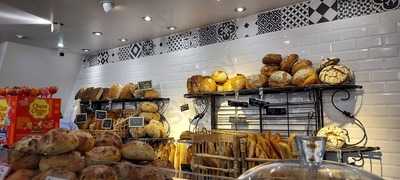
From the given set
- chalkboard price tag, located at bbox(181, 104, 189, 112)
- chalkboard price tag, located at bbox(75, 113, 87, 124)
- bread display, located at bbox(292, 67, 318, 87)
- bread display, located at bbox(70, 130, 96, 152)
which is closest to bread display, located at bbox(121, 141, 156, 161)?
bread display, located at bbox(70, 130, 96, 152)

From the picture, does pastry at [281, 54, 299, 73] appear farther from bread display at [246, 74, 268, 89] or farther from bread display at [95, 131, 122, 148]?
bread display at [95, 131, 122, 148]

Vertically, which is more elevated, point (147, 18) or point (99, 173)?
point (147, 18)

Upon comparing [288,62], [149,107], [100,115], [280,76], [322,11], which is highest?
[322,11]

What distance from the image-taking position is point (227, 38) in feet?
11.7

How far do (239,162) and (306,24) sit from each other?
4.92 feet

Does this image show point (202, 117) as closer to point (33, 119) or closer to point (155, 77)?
point (155, 77)

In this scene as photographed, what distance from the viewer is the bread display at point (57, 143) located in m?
1.05

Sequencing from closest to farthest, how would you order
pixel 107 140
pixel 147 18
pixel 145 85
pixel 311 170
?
pixel 311 170 < pixel 107 140 < pixel 147 18 < pixel 145 85

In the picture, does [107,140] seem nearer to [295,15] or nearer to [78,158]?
[78,158]

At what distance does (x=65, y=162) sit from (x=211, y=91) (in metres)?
2.33

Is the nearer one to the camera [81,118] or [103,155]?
[103,155]

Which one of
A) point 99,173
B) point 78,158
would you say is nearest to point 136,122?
point 78,158

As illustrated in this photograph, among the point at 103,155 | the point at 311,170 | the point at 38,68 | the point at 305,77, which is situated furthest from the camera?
the point at 38,68

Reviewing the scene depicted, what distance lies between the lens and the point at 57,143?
1046mm
